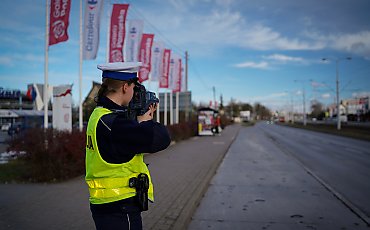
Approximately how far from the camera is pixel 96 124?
215 cm

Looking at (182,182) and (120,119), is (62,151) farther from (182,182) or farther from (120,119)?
(120,119)

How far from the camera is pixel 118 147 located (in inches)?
81.0

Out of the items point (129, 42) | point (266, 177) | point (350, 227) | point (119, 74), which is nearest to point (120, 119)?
point (119, 74)

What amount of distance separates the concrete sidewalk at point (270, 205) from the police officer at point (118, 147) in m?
3.40

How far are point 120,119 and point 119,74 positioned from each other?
1.15 ft

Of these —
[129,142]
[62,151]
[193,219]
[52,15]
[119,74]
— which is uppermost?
[52,15]

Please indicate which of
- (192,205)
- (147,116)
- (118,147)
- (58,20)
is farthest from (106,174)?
Result: (58,20)

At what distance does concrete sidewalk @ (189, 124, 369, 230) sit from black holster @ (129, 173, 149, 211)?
3.34 meters

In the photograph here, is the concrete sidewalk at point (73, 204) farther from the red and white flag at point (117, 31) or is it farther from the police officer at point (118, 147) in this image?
the red and white flag at point (117, 31)

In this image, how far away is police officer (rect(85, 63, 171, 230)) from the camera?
205cm

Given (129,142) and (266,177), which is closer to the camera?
(129,142)

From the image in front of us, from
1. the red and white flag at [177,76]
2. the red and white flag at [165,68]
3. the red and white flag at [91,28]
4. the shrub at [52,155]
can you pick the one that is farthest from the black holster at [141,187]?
the red and white flag at [177,76]

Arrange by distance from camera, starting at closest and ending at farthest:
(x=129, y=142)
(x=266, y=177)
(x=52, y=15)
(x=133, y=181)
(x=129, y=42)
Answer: (x=129, y=142) < (x=133, y=181) < (x=266, y=177) < (x=52, y=15) < (x=129, y=42)

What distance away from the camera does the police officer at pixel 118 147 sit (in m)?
2.05
